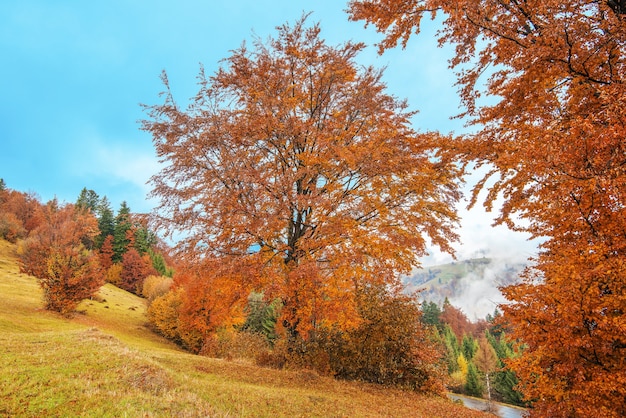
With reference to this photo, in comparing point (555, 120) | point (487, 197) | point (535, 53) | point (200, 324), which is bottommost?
point (200, 324)

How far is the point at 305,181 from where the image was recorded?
11250mm

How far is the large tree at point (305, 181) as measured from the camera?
9711 millimetres

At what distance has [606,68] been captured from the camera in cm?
553

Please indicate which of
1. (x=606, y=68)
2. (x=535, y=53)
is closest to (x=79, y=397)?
(x=535, y=53)

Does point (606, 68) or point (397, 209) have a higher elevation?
point (606, 68)

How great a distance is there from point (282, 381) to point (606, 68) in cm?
1114

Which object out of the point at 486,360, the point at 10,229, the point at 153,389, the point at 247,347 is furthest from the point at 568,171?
the point at 10,229

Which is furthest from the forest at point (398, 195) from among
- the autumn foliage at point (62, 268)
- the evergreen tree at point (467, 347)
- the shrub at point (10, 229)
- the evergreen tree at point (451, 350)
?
the evergreen tree at point (467, 347)

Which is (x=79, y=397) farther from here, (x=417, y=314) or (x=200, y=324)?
(x=200, y=324)

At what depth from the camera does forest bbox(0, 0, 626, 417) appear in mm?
5070

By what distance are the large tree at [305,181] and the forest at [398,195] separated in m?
0.07

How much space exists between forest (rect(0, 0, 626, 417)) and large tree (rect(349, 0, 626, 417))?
0.04m

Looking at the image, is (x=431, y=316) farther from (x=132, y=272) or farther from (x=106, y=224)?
(x=106, y=224)

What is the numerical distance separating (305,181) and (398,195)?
3368mm
